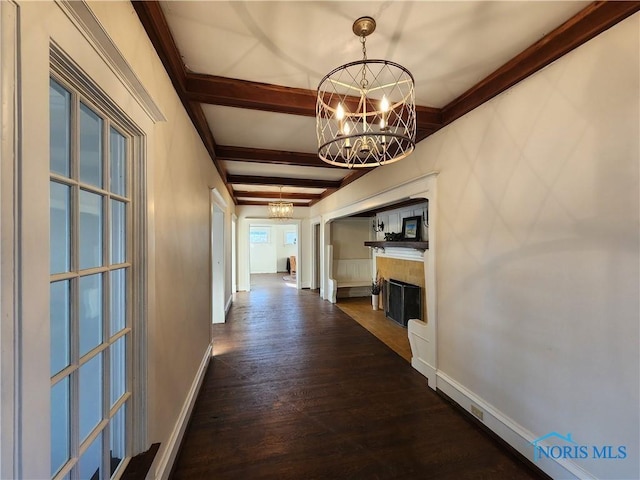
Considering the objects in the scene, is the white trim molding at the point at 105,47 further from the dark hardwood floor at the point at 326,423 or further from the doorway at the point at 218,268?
the doorway at the point at 218,268

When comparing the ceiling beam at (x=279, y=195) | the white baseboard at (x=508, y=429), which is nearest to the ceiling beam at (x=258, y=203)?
the ceiling beam at (x=279, y=195)

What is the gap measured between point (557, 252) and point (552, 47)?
117cm

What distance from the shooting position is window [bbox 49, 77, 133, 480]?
809 mm

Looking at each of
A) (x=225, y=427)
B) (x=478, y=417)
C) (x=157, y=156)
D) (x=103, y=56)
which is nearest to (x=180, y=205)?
(x=157, y=156)

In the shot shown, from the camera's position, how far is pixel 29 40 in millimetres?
596

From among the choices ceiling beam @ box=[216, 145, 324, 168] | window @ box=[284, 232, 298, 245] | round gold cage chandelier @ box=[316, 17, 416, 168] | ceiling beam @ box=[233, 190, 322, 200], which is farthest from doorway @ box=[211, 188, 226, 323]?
window @ box=[284, 232, 298, 245]

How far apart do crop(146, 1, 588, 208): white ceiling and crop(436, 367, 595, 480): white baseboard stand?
7.90 ft

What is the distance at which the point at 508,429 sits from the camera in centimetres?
179

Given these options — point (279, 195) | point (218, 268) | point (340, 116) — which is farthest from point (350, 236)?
point (340, 116)

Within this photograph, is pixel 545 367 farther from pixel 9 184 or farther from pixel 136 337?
pixel 9 184

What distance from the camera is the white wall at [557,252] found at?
125 cm

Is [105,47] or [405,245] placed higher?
[105,47]

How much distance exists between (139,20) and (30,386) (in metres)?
1.44

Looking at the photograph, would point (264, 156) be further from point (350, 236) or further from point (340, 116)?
point (350, 236)
